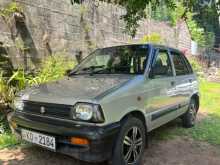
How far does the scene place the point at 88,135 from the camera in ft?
10.0

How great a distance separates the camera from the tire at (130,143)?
334 centimetres

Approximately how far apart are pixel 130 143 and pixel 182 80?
2101 mm

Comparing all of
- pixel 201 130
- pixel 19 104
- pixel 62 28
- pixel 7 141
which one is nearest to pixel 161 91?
pixel 201 130

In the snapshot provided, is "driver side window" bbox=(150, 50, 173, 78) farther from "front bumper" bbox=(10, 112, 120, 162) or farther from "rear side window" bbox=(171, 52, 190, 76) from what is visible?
"front bumper" bbox=(10, 112, 120, 162)

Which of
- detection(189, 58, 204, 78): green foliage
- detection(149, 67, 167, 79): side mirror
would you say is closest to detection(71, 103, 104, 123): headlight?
detection(149, 67, 167, 79): side mirror

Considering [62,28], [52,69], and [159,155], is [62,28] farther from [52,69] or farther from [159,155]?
[159,155]

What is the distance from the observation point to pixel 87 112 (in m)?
3.15

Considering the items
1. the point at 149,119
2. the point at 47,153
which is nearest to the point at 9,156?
the point at 47,153

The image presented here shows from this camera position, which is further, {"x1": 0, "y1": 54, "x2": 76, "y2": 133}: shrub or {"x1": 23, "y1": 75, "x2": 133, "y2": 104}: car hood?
{"x1": 0, "y1": 54, "x2": 76, "y2": 133}: shrub

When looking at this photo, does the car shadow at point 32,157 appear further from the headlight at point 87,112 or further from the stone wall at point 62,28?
the stone wall at point 62,28

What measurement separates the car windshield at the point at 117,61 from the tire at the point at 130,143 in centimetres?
85

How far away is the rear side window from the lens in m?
5.19

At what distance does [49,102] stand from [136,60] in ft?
5.17

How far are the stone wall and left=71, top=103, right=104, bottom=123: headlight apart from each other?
390cm
